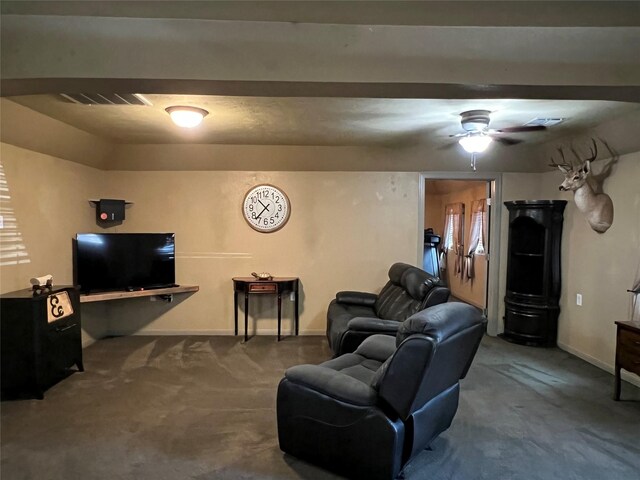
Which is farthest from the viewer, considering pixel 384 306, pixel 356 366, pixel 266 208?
pixel 266 208

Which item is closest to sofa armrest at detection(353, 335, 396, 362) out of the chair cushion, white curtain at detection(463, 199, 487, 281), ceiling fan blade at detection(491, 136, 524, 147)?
the chair cushion

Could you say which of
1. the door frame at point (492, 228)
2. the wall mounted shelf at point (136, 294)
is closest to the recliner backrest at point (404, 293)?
the door frame at point (492, 228)

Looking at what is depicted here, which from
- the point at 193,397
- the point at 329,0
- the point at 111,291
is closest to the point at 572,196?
the point at 329,0

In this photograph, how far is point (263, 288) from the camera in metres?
5.13

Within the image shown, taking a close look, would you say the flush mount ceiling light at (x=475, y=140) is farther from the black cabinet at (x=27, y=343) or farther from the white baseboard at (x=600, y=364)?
the black cabinet at (x=27, y=343)

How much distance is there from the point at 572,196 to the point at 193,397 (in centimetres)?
460

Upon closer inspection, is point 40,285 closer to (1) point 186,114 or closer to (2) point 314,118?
(1) point 186,114

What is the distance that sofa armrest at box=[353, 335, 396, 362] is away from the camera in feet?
10.1

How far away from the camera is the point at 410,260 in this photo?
5.61 meters

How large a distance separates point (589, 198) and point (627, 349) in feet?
5.34

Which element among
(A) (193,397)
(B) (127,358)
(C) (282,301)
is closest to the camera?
(A) (193,397)

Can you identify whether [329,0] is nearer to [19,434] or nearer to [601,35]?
[601,35]

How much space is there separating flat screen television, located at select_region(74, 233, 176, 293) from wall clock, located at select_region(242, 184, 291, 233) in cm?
105

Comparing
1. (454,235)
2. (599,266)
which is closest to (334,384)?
(599,266)
